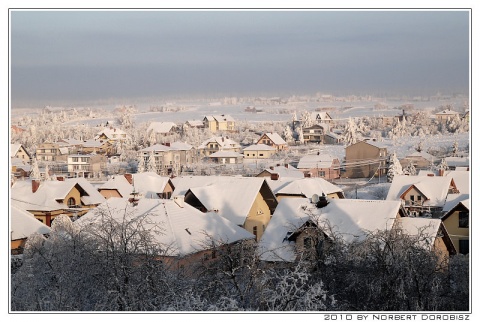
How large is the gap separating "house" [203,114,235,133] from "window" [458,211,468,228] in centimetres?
1080

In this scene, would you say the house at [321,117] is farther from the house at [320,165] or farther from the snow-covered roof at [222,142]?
the snow-covered roof at [222,142]

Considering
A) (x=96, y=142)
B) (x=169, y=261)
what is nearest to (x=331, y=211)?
(x=169, y=261)

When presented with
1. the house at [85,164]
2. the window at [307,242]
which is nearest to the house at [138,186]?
the house at [85,164]

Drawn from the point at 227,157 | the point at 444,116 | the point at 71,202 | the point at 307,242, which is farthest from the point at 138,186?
the point at 307,242

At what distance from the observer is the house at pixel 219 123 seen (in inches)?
830

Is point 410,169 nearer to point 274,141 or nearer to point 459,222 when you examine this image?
point 274,141

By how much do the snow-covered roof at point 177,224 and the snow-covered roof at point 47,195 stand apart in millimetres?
4173

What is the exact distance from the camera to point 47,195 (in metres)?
14.4

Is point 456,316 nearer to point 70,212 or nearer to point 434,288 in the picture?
point 434,288

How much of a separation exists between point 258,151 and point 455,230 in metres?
12.6

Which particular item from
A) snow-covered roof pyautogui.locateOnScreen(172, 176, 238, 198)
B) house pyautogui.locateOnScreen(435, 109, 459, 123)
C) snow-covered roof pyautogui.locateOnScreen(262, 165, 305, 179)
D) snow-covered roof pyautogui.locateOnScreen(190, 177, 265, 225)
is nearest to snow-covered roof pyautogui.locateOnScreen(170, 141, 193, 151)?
snow-covered roof pyautogui.locateOnScreen(262, 165, 305, 179)

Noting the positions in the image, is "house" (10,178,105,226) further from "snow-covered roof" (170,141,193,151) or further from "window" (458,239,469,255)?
"window" (458,239,469,255)

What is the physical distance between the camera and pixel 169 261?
796cm

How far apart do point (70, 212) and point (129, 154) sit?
Answer: 6.25 metres
